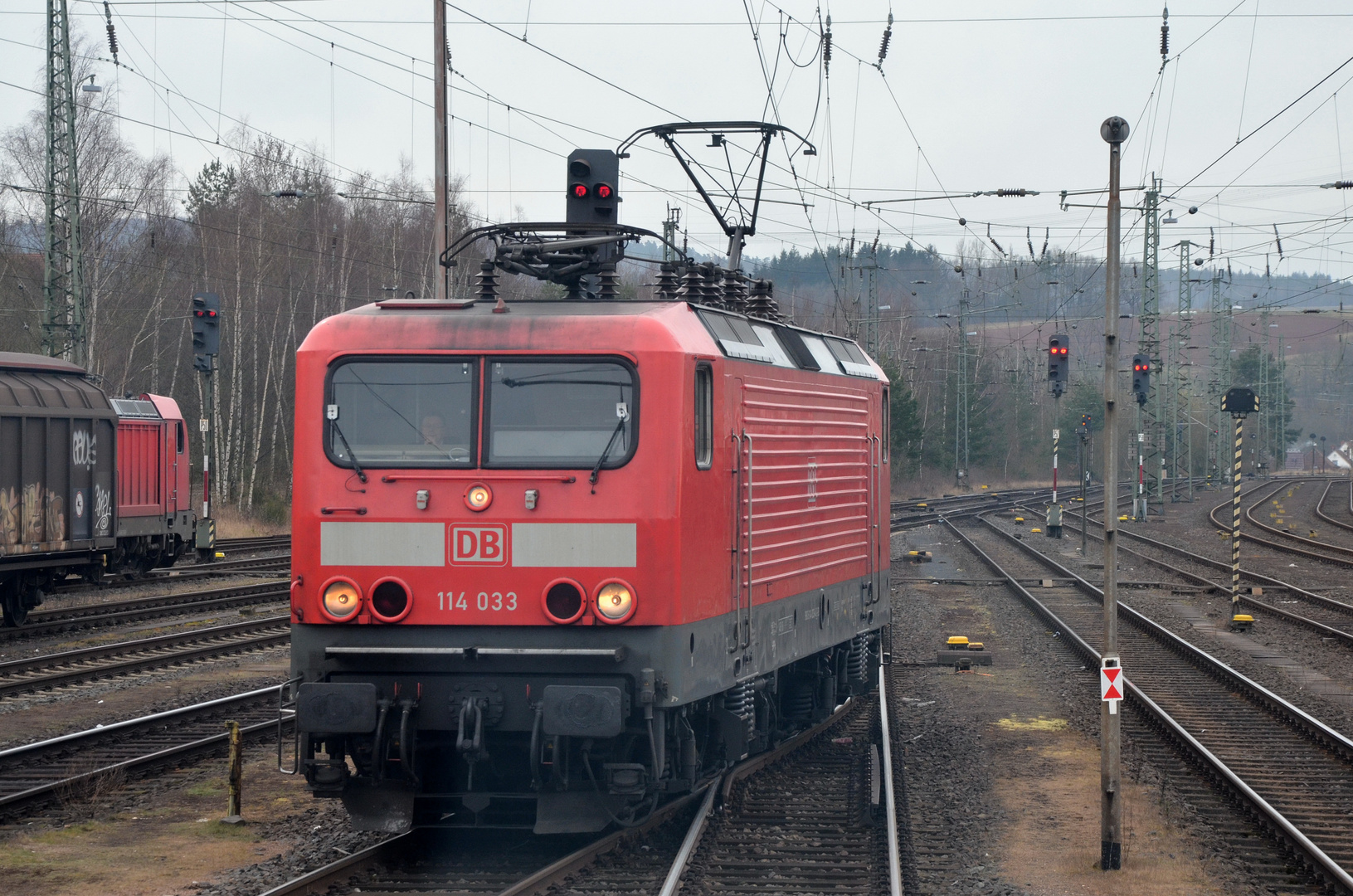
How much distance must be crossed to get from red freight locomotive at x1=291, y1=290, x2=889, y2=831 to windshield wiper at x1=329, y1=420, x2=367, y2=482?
1 centimetres

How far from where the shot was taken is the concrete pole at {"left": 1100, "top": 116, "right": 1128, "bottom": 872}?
8.80 meters

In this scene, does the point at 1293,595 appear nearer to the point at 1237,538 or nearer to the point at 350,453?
the point at 1237,538

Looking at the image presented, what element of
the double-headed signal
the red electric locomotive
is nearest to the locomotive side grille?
the red electric locomotive

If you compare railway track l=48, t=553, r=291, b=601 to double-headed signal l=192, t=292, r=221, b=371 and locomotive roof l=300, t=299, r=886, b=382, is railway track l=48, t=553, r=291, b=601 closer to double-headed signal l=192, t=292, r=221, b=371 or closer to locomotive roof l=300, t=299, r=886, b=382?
double-headed signal l=192, t=292, r=221, b=371

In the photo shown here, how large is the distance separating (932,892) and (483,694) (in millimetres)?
2797

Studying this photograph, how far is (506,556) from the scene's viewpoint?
25.7 feet

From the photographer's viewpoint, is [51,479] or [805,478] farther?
[51,479]

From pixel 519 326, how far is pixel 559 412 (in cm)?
57

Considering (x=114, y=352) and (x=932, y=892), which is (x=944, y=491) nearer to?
(x=114, y=352)

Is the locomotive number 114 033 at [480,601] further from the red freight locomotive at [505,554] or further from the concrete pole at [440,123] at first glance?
the concrete pole at [440,123]

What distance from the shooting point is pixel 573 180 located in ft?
40.1

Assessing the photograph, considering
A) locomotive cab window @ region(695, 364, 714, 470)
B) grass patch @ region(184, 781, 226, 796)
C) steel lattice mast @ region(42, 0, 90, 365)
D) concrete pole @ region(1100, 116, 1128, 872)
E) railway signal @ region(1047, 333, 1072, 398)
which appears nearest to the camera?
locomotive cab window @ region(695, 364, 714, 470)

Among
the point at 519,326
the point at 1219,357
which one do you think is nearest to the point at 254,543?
the point at 519,326

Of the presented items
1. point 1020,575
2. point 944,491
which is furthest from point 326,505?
point 944,491
